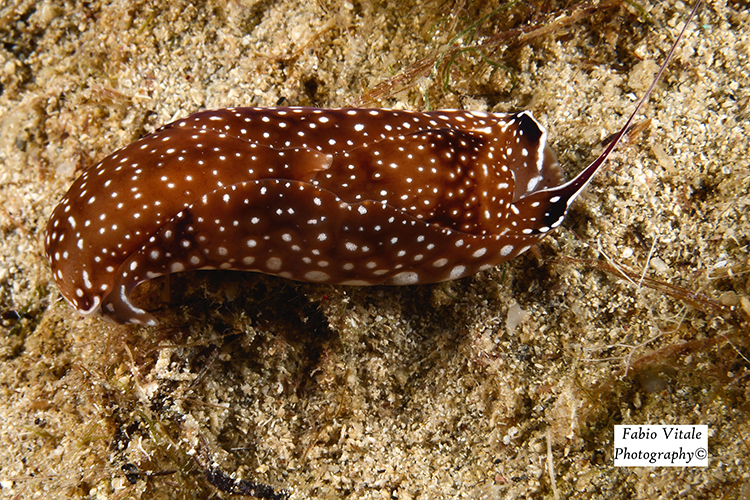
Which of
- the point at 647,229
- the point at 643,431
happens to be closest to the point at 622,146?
the point at 647,229

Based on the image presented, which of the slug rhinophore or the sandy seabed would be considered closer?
the slug rhinophore

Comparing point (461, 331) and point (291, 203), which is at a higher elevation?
point (291, 203)

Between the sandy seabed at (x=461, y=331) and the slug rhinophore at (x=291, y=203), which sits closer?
the slug rhinophore at (x=291, y=203)

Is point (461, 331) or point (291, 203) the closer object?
point (291, 203)

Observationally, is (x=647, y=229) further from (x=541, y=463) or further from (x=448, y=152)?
(x=541, y=463)
